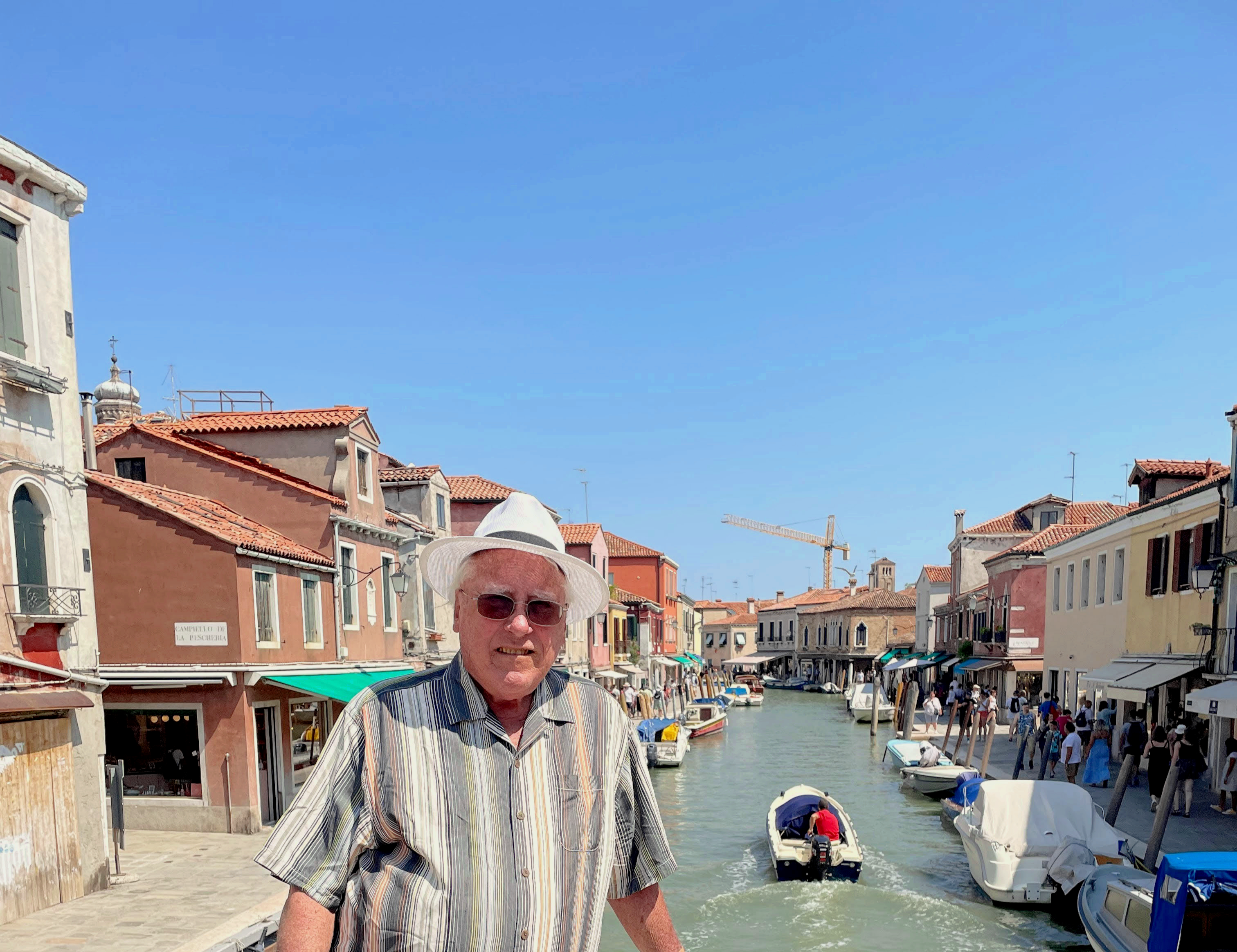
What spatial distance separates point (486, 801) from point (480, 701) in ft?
0.59

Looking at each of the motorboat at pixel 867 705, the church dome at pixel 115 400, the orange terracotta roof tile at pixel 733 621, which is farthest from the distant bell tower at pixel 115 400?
the orange terracotta roof tile at pixel 733 621

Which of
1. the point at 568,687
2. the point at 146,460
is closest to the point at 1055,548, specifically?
the point at 146,460

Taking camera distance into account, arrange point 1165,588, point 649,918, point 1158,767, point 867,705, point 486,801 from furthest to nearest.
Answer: point 867,705
point 1165,588
point 1158,767
point 649,918
point 486,801

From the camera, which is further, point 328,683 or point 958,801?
point 958,801

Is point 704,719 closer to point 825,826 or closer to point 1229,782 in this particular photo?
point 825,826

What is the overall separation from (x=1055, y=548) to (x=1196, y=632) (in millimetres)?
9134

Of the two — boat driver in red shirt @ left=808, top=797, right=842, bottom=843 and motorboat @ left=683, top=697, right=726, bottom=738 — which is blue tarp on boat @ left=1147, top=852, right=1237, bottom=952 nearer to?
boat driver in red shirt @ left=808, top=797, right=842, bottom=843

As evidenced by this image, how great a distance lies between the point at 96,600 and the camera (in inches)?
545

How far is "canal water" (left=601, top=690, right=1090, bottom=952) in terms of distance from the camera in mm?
11531

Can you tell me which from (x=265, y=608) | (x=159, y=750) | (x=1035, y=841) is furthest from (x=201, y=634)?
(x=1035, y=841)

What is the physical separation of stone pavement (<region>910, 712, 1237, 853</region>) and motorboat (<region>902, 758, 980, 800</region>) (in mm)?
580

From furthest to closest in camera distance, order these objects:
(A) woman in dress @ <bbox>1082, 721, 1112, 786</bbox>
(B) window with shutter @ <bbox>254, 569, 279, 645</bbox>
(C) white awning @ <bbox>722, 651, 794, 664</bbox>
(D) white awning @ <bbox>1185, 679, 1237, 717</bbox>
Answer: (C) white awning @ <bbox>722, 651, 794, 664</bbox>, (A) woman in dress @ <bbox>1082, 721, 1112, 786</bbox>, (B) window with shutter @ <bbox>254, 569, 279, 645</bbox>, (D) white awning @ <bbox>1185, 679, 1237, 717</bbox>

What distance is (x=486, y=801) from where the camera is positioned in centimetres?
169

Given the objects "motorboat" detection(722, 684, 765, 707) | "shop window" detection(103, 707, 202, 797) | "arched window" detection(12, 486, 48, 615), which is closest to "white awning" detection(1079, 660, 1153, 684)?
"shop window" detection(103, 707, 202, 797)
